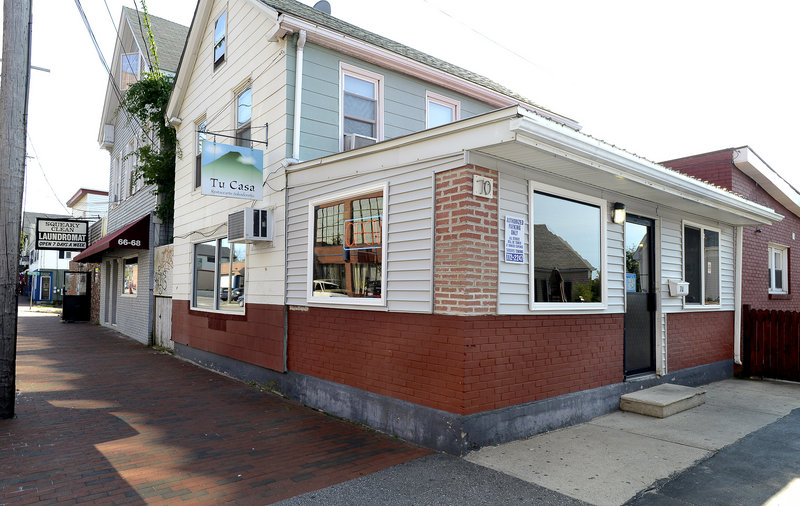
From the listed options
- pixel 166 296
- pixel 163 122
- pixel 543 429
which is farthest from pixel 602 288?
pixel 163 122

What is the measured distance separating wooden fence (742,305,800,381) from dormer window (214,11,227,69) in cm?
1139

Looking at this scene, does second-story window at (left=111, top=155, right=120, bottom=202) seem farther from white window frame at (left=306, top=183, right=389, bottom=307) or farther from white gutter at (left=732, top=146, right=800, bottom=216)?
white gutter at (left=732, top=146, right=800, bottom=216)

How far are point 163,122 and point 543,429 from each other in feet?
38.8

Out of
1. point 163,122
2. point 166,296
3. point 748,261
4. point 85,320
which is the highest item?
point 163,122

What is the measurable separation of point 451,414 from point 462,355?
1.97ft

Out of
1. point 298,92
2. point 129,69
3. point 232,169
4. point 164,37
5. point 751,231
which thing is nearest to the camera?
point 232,169

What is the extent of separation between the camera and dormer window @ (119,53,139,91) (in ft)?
50.4

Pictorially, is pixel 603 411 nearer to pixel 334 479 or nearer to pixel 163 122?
pixel 334 479

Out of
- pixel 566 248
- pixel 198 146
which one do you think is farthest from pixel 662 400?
pixel 198 146

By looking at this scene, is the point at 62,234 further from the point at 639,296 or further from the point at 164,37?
the point at 639,296

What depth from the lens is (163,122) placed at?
1304cm

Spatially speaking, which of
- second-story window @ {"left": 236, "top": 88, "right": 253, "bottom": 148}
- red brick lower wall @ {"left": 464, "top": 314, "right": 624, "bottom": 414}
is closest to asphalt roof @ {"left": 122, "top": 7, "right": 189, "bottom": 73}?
second-story window @ {"left": 236, "top": 88, "right": 253, "bottom": 148}

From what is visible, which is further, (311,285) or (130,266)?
(130,266)

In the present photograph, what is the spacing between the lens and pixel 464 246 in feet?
16.5
